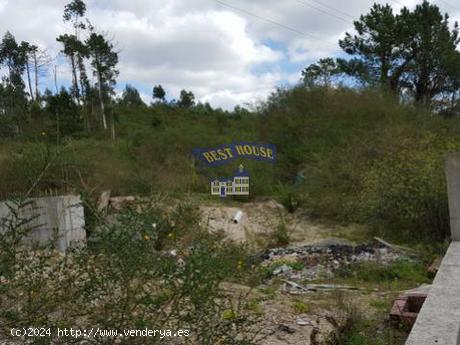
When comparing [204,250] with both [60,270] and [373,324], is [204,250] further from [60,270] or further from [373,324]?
[373,324]

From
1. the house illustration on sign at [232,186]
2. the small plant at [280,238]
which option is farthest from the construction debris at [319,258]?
the house illustration on sign at [232,186]

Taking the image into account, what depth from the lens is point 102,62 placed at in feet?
88.4

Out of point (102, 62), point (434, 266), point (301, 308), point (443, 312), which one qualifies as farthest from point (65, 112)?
point (443, 312)

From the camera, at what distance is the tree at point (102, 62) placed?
2595cm

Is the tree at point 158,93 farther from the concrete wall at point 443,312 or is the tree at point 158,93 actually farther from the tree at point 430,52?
the concrete wall at point 443,312

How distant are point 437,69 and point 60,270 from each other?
94.5 ft

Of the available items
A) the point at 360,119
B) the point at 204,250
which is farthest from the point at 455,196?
the point at 360,119

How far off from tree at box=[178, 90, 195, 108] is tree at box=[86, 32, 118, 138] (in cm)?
1354

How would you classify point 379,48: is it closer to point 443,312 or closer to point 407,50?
point 407,50

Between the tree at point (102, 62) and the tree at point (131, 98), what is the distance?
11264 millimetres

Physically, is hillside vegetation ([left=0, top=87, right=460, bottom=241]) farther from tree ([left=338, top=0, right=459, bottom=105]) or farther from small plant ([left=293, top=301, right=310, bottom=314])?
tree ([left=338, top=0, right=459, bottom=105])

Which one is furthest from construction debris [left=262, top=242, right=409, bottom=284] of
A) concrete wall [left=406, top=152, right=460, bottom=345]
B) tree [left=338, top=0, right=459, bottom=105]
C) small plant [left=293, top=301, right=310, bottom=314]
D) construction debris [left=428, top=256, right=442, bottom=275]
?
tree [left=338, top=0, right=459, bottom=105]

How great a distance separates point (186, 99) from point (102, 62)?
1600cm

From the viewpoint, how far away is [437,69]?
91.9 feet
